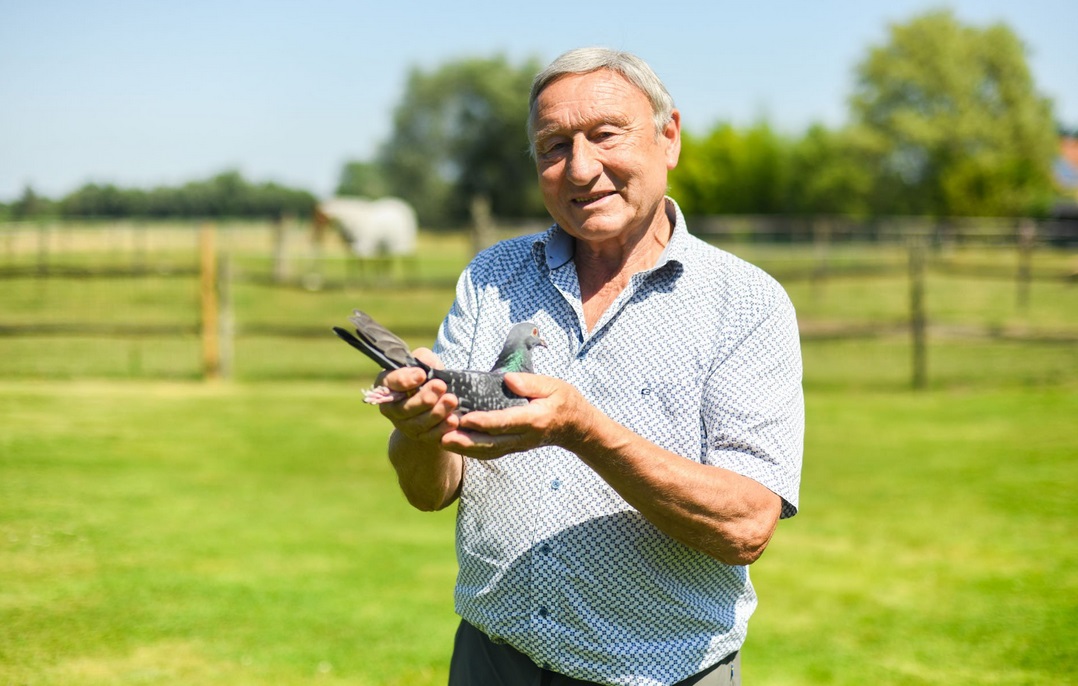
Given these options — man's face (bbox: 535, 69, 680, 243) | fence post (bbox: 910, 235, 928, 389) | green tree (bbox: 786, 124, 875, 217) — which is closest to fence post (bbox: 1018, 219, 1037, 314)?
fence post (bbox: 910, 235, 928, 389)

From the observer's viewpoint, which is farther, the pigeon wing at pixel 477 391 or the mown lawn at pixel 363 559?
the mown lawn at pixel 363 559

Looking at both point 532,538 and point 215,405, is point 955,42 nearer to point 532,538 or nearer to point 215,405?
point 215,405

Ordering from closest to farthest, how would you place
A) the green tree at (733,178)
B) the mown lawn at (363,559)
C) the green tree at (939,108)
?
the mown lawn at (363,559), the green tree at (939,108), the green tree at (733,178)

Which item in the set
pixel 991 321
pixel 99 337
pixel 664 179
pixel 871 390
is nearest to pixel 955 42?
pixel 991 321

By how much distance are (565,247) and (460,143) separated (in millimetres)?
58049

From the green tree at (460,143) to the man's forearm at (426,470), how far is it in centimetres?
5459

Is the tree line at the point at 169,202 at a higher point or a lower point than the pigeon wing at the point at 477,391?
higher

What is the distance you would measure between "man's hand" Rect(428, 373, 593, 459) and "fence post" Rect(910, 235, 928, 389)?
37.8 feet

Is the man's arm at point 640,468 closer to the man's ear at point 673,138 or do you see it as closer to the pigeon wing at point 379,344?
the pigeon wing at point 379,344

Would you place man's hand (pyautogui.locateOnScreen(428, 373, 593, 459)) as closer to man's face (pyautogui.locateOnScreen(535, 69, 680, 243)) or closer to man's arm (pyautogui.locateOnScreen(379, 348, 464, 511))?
man's arm (pyautogui.locateOnScreen(379, 348, 464, 511))

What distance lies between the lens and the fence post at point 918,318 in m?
12.5

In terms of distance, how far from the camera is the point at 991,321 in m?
18.2

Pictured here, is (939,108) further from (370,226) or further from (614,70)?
(614,70)

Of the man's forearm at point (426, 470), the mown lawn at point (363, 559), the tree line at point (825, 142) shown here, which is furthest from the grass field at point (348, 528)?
the tree line at point (825, 142)
